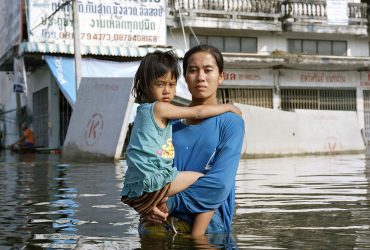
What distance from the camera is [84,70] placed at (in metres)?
22.1

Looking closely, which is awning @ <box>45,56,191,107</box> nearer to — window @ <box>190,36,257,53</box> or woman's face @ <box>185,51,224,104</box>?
window @ <box>190,36,257,53</box>

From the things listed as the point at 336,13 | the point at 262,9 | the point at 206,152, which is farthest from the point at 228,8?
the point at 206,152

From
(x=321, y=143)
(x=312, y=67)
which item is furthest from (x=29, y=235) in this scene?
(x=312, y=67)

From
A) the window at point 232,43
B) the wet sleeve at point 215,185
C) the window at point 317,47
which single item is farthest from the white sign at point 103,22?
the wet sleeve at point 215,185

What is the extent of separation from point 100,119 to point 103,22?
293 inches

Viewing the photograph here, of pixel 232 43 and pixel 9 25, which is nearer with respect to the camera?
pixel 9 25

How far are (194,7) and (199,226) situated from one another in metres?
22.5

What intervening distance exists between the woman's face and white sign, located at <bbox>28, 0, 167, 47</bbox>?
59.7ft

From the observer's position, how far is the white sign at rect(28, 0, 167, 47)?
2203 centimetres

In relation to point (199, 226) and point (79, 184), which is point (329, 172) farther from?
point (199, 226)

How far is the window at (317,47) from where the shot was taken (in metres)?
28.8

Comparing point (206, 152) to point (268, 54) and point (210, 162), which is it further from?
point (268, 54)

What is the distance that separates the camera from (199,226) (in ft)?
12.9

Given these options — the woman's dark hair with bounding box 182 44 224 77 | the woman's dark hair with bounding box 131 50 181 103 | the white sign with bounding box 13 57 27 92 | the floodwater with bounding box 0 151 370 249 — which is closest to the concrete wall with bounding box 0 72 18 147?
the white sign with bounding box 13 57 27 92
